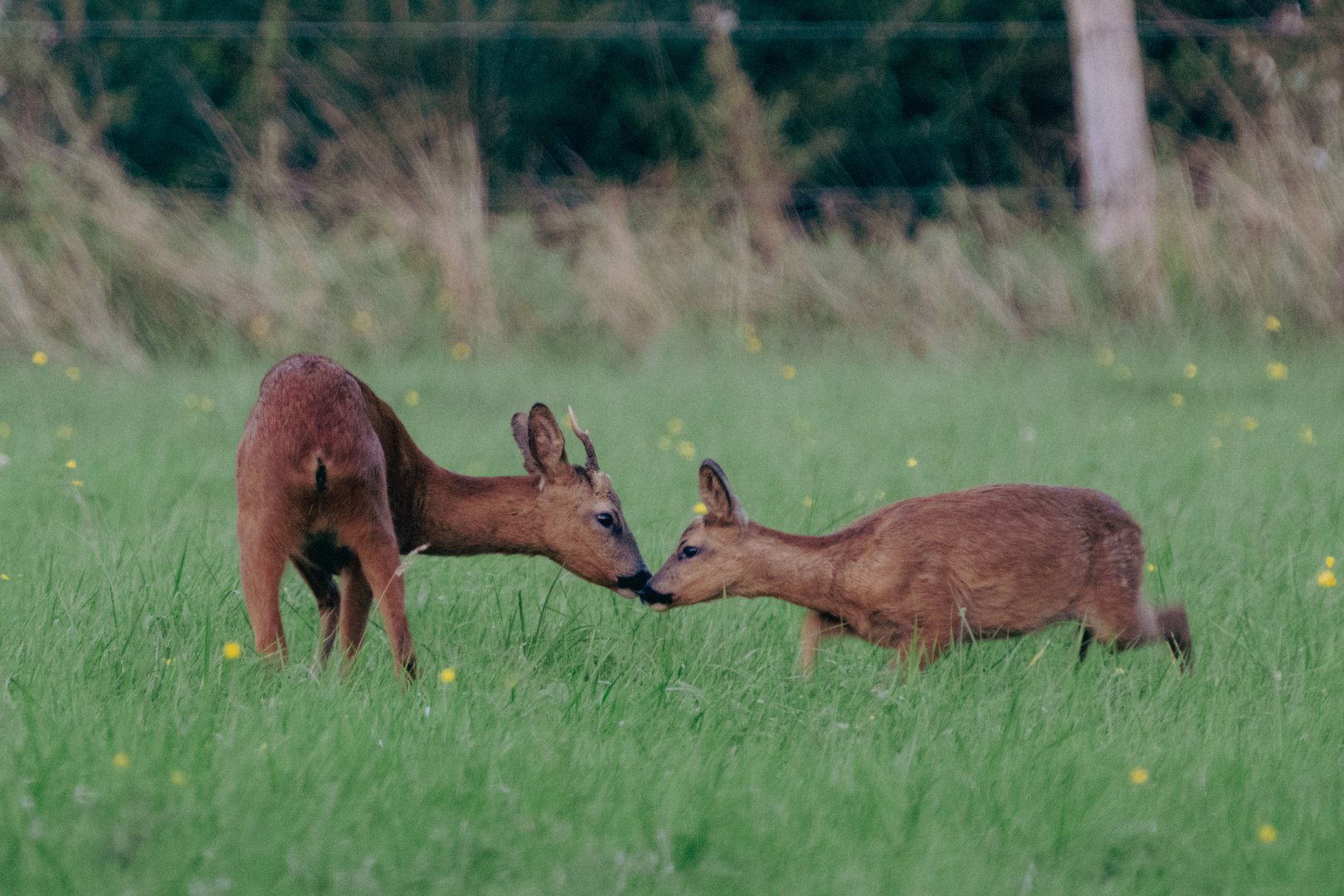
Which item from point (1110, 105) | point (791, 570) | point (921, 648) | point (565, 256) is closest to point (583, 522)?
point (791, 570)

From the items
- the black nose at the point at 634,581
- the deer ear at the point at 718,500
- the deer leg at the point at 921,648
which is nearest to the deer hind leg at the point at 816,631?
the deer leg at the point at 921,648

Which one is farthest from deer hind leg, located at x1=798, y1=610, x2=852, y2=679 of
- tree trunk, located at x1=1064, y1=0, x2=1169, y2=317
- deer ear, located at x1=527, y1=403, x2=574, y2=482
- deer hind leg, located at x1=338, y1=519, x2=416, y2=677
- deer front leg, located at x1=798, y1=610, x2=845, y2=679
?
tree trunk, located at x1=1064, y1=0, x2=1169, y2=317

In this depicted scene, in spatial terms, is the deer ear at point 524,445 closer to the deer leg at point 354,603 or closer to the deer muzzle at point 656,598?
the deer muzzle at point 656,598

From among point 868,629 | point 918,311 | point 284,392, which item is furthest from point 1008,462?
point 918,311

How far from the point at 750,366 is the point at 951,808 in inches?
282

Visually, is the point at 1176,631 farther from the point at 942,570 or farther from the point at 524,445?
the point at 524,445

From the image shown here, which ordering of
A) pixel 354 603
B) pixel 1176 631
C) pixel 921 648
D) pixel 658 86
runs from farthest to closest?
pixel 658 86
pixel 1176 631
pixel 921 648
pixel 354 603

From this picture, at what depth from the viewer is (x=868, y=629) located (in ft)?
13.3

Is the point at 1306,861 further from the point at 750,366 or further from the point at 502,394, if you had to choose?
the point at 750,366

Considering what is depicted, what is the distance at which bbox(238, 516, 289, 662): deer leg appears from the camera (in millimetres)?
3469

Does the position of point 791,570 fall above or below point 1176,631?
above

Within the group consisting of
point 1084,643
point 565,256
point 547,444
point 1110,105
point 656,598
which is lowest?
point 1084,643

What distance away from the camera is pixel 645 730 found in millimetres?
3309

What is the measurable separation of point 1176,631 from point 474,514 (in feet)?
6.15
